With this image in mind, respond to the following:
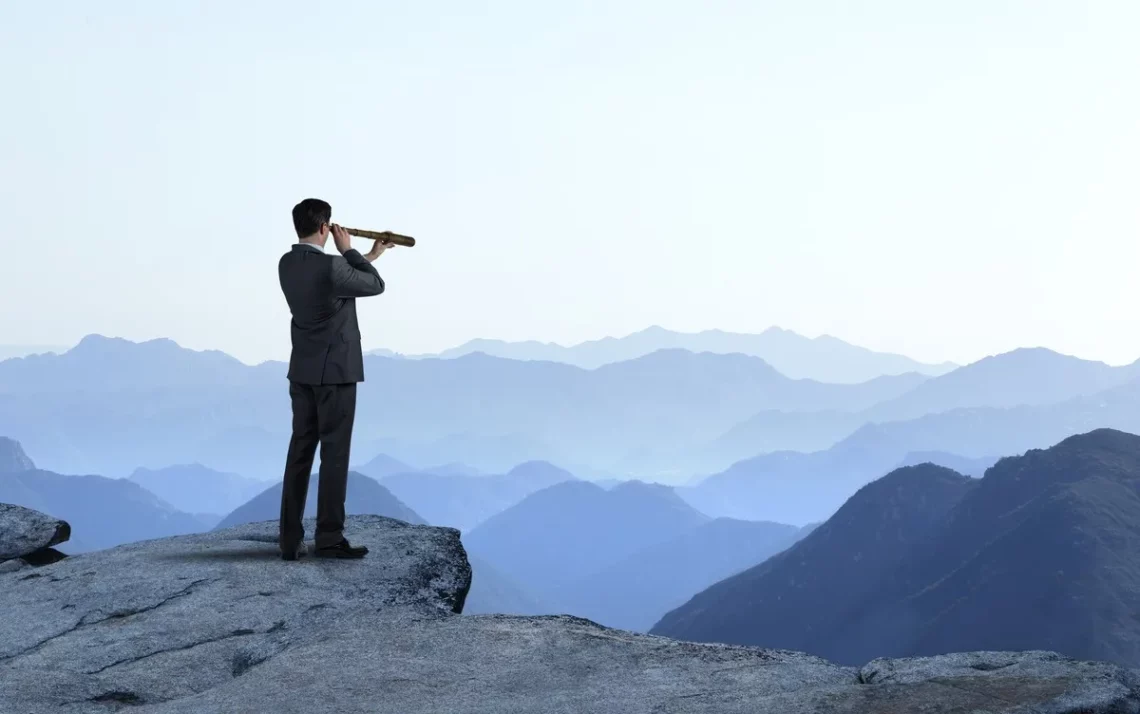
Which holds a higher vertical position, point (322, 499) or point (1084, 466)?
point (1084, 466)

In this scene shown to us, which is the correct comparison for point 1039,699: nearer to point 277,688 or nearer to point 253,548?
→ point 277,688

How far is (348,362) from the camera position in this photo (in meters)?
9.45

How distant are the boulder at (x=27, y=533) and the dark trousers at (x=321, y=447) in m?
4.03

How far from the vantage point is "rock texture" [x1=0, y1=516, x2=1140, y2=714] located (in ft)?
19.7

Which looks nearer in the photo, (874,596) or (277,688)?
(277,688)

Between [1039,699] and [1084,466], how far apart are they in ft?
472

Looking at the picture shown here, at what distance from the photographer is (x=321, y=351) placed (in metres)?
9.43

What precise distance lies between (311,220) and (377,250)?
26.6 inches

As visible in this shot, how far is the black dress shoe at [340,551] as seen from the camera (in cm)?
991

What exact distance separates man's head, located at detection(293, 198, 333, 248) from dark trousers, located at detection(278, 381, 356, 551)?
143 centimetres

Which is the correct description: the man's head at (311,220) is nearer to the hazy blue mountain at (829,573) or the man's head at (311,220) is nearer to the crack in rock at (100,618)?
the crack in rock at (100,618)

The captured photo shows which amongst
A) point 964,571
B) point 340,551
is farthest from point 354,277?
point 964,571

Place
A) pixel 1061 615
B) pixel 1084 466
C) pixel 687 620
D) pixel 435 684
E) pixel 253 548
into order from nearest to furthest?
pixel 435 684 → pixel 253 548 → pixel 1061 615 → pixel 1084 466 → pixel 687 620

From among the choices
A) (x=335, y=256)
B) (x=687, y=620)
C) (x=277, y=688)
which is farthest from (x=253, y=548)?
(x=687, y=620)
